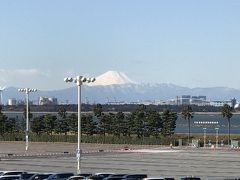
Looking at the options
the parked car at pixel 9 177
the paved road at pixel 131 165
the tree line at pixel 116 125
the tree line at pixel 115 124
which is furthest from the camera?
the tree line at pixel 116 125

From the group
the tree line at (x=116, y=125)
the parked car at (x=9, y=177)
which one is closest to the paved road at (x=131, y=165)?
the parked car at (x=9, y=177)

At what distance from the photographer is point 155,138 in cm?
12462

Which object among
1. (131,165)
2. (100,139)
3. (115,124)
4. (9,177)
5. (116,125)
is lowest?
(131,165)

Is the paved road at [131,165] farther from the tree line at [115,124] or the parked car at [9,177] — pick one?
the tree line at [115,124]

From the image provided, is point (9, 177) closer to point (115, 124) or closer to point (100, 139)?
point (100, 139)

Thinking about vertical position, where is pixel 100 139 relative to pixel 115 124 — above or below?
below

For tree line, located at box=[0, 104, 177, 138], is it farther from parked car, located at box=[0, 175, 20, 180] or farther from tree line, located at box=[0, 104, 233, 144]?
parked car, located at box=[0, 175, 20, 180]

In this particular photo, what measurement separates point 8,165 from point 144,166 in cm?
1373

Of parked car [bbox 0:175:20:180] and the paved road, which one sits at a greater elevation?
parked car [bbox 0:175:20:180]

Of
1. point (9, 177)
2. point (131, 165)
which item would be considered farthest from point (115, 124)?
point (9, 177)

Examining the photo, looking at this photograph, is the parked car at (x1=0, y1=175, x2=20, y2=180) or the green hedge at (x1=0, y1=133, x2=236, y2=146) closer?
the parked car at (x1=0, y1=175, x2=20, y2=180)

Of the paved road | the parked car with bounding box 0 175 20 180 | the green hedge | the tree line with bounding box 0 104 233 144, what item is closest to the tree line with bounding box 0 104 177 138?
→ the tree line with bounding box 0 104 233 144

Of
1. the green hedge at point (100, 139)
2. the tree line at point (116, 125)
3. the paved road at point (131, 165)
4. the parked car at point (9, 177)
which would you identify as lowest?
the paved road at point (131, 165)

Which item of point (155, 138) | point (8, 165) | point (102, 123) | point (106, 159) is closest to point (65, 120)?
point (102, 123)
